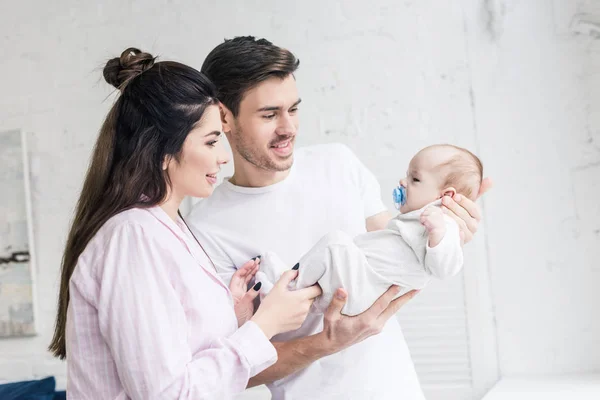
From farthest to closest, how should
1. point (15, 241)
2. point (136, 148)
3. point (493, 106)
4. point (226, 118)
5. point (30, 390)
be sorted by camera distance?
point (15, 241) → point (30, 390) → point (493, 106) → point (226, 118) → point (136, 148)

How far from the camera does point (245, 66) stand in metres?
1.78

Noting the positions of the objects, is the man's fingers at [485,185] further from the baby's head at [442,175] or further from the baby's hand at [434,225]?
the baby's hand at [434,225]

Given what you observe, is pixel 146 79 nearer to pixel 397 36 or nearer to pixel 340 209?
pixel 340 209

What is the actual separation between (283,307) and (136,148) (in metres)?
0.41

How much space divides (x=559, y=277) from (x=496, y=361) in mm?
370

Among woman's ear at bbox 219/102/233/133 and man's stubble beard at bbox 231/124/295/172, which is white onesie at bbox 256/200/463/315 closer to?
man's stubble beard at bbox 231/124/295/172

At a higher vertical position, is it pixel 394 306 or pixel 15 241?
pixel 15 241

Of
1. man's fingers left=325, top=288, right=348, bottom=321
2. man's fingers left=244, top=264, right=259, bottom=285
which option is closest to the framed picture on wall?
man's fingers left=244, top=264, right=259, bottom=285

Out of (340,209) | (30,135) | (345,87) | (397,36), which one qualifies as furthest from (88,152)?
(340,209)

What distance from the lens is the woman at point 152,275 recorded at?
113 centimetres

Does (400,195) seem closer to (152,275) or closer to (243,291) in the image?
(243,291)

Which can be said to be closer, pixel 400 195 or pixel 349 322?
pixel 349 322

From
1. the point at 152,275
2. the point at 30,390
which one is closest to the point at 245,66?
the point at 152,275

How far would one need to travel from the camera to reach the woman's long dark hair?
1263mm
